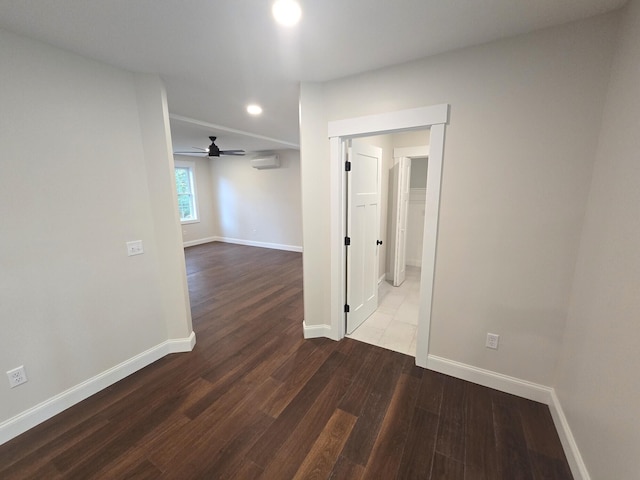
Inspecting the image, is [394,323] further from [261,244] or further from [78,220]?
[261,244]

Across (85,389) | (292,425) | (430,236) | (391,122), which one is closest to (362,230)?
(430,236)

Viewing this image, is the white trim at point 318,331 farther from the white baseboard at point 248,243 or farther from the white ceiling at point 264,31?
the white baseboard at point 248,243

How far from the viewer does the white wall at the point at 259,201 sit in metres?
6.57

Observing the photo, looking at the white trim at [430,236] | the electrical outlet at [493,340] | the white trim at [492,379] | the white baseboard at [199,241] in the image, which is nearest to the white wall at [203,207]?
the white baseboard at [199,241]

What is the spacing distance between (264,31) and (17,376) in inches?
107

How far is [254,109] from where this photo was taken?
124 inches

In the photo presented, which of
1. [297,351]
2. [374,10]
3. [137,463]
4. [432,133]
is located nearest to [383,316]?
[297,351]

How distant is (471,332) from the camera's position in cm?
206

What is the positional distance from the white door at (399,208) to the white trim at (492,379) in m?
2.05

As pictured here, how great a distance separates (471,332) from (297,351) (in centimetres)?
156

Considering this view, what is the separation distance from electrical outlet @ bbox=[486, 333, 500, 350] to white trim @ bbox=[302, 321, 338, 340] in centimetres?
141

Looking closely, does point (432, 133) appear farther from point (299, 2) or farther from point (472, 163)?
point (299, 2)

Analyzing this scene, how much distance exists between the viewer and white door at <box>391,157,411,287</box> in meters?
3.92

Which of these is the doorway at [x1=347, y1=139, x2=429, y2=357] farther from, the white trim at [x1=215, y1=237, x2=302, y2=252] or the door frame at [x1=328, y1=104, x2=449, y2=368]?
the white trim at [x1=215, y1=237, x2=302, y2=252]
